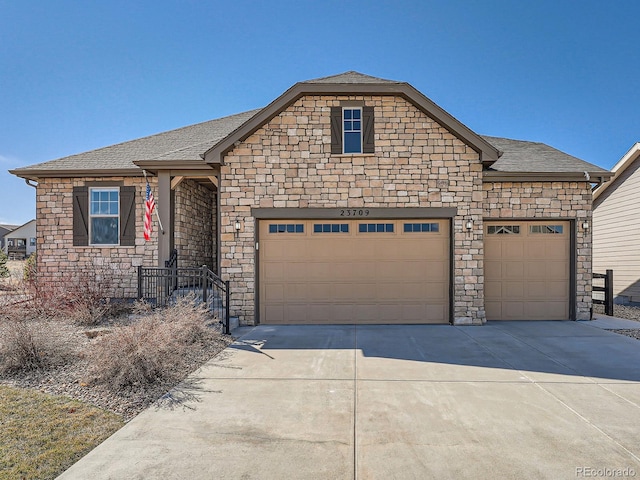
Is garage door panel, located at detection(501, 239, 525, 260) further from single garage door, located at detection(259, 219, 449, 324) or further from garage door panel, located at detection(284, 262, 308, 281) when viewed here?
garage door panel, located at detection(284, 262, 308, 281)

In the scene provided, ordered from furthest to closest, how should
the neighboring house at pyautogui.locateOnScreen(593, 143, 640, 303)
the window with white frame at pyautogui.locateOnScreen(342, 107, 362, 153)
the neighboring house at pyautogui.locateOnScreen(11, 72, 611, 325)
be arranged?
the neighboring house at pyautogui.locateOnScreen(593, 143, 640, 303), the window with white frame at pyautogui.locateOnScreen(342, 107, 362, 153), the neighboring house at pyautogui.locateOnScreen(11, 72, 611, 325)

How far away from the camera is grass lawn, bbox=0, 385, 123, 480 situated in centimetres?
312

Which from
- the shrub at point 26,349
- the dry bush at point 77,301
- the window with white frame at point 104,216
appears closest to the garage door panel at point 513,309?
the shrub at point 26,349

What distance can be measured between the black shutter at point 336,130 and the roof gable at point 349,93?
45 centimetres

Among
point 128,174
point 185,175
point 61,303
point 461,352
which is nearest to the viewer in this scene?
point 461,352

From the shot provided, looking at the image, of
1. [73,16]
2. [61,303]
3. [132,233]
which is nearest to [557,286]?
[132,233]

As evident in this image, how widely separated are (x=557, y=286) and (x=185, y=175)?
10433 millimetres

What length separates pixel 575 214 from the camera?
32.4ft

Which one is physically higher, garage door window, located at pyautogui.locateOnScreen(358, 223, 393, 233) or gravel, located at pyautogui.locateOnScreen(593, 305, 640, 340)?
garage door window, located at pyautogui.locateOnScreen(358, 223, 393, 233)

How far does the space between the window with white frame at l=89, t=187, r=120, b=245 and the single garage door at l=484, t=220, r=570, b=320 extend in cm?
1048

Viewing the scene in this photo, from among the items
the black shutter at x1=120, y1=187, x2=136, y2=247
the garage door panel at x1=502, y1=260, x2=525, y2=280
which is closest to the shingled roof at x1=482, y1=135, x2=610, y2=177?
the garage door panel at x1=502, y1=260, x2=525, y2=280

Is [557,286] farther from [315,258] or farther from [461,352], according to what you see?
[315,258]

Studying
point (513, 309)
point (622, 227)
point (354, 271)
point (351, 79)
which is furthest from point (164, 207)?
point (622, 227)

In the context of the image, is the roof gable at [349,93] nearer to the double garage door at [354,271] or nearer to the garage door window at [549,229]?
the double garage door at [354,271]
